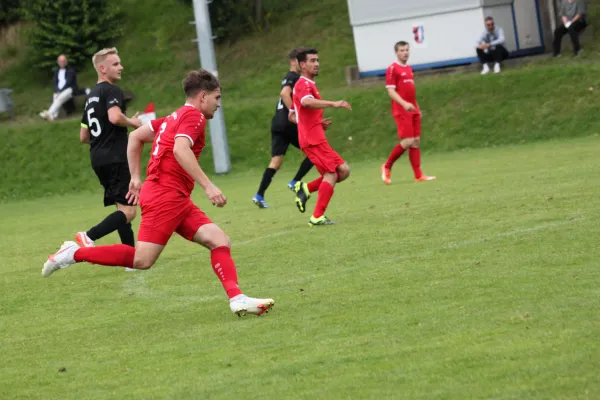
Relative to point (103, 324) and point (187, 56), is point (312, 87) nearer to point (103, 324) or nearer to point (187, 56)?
point (103, 324)

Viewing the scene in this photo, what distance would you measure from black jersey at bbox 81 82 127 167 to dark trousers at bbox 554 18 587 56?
1770 centimetres

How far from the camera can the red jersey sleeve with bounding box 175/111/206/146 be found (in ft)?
23.8

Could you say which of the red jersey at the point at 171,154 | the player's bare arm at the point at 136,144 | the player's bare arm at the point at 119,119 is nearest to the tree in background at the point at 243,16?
the player's bare arm at the point at 119,119

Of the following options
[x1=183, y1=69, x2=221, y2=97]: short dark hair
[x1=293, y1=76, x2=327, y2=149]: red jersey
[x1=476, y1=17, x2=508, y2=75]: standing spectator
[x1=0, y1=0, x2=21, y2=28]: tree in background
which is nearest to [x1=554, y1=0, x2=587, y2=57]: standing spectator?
[x1=476, y1=17, x2=508, y2=75]: standing spectator

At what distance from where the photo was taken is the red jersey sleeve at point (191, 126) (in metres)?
7.25

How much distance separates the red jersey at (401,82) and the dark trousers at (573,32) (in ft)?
35.0

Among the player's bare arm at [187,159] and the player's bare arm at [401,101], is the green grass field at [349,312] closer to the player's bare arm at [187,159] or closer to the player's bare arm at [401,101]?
the player's bare arm at [187,159]

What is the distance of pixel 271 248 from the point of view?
35.7ft

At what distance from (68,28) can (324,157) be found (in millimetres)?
22370

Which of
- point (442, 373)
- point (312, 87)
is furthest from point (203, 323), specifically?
point (312, 87)

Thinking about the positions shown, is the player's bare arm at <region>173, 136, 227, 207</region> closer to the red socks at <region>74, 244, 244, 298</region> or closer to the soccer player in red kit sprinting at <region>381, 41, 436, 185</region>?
the red socks at <region>74, 244, 244, 298</region>

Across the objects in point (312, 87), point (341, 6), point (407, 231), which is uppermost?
point (341, 6)

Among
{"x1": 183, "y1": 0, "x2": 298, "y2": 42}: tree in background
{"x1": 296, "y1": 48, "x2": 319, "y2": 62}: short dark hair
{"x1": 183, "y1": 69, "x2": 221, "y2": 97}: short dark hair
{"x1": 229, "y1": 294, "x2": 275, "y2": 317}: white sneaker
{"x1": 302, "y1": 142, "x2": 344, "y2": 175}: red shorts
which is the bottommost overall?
{"x1": 229, "y1": 294, "x2": 275, "y2": 317}: white sneaker

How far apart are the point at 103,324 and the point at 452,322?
8.53 ft
